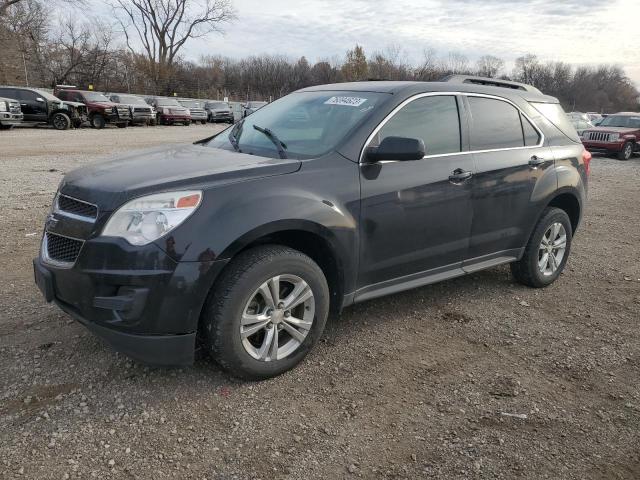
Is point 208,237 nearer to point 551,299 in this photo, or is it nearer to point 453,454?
point 453,454

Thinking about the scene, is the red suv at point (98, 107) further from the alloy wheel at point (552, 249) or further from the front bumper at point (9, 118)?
the alloy wheel at point (552, 249)

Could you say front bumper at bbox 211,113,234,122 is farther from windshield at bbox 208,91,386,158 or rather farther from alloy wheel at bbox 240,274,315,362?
alloy wheel at bbox 240,274,315,362

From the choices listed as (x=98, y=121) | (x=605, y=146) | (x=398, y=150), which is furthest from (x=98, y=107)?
(x=398, y=150)

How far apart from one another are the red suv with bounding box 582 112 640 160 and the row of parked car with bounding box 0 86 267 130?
40.3 ft

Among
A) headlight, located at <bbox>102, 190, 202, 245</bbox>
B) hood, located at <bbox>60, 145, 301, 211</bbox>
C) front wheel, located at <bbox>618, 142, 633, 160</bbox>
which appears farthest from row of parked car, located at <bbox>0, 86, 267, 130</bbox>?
headlight, located at <bbox>102, 190, 202, 245</bbox>

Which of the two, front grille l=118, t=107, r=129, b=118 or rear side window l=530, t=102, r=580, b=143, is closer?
rear side window l=530, t=102, r=580, b=143

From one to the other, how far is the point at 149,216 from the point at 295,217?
797mm

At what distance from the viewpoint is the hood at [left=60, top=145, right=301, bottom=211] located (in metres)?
2.80

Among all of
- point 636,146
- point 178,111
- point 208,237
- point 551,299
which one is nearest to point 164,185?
point 208,237

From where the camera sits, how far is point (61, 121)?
74.8 feet

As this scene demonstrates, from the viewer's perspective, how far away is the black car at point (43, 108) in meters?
21.5

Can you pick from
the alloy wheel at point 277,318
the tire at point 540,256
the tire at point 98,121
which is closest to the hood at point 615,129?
the tire at point 540,256

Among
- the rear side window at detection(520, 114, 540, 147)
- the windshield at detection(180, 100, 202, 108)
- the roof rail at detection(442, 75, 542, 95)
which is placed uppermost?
the windshield at detection(180, 100, 202, 108)

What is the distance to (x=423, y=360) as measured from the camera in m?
3.50
